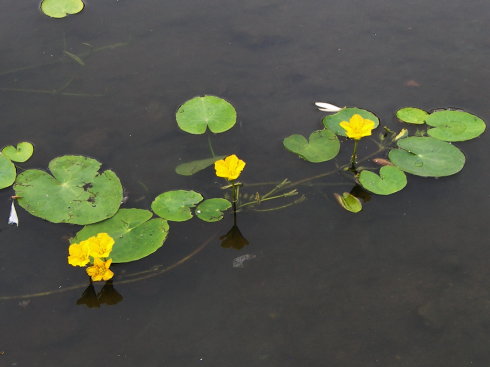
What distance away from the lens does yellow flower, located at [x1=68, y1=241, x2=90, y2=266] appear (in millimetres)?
2307

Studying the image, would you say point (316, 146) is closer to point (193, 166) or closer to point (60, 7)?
point (193, 166)

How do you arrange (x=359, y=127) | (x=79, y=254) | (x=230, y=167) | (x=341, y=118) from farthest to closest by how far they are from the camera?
(x=341, y=118) → (x=359, y=127) → (x=230, y=167) → (x=79, y=254)

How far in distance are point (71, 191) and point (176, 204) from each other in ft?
1.55

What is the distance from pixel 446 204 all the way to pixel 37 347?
70.5 inches

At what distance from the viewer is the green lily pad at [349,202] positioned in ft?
8.76

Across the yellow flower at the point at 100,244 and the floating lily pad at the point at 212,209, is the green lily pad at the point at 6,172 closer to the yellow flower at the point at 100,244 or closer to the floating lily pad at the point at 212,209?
the yellow flower at the point at 100,244

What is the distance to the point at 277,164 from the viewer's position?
9.37 feet

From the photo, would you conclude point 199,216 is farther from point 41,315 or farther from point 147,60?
point 147,60

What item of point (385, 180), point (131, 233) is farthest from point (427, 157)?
point (131, 233)

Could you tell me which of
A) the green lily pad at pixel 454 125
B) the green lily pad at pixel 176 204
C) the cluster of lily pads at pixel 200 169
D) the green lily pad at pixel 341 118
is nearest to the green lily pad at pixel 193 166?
the cluster of lily pads at pixel 200 169

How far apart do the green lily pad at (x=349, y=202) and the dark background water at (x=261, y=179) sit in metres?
0.03

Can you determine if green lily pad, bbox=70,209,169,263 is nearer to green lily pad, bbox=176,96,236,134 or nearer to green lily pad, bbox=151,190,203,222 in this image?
green lily pad, bbox=151,190,203,222

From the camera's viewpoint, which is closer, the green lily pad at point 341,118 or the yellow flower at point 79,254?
the yellow flower at point 79,254

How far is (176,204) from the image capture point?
264 cm
